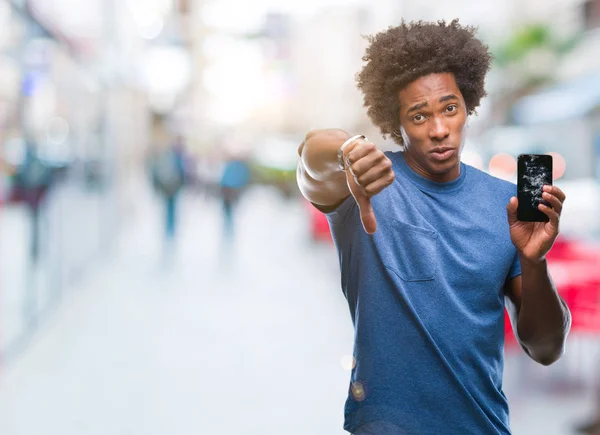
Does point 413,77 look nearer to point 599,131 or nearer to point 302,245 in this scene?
point 302,245

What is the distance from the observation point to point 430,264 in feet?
5.16

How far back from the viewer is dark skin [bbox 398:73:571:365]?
5.17 feet

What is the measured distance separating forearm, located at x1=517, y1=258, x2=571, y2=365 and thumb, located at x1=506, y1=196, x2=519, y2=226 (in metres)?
0.08

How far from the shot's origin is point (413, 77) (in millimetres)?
1649

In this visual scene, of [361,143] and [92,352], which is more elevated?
[361,143]

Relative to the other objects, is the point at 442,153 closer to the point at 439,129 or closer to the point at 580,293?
the point at 439,129

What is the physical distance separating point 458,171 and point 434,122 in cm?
14

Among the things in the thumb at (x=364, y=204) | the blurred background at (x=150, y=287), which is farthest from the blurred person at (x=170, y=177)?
the thumb at (x=364, y=204)

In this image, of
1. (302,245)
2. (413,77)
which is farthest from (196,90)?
(413,77)

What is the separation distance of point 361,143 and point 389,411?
1.80 feet

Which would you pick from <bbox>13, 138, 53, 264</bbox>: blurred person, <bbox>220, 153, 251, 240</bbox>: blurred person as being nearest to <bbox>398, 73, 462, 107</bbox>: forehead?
<bbox>13, 138, 53, 264</bbox>: blurred person

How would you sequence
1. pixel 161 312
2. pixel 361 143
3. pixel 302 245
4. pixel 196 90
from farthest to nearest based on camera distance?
pixel 196 90 < pixel 302 245 < pixel 161 312 < pixel 361 143

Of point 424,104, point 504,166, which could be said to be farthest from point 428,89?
point 504,166

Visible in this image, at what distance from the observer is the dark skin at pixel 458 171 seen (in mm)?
1577
